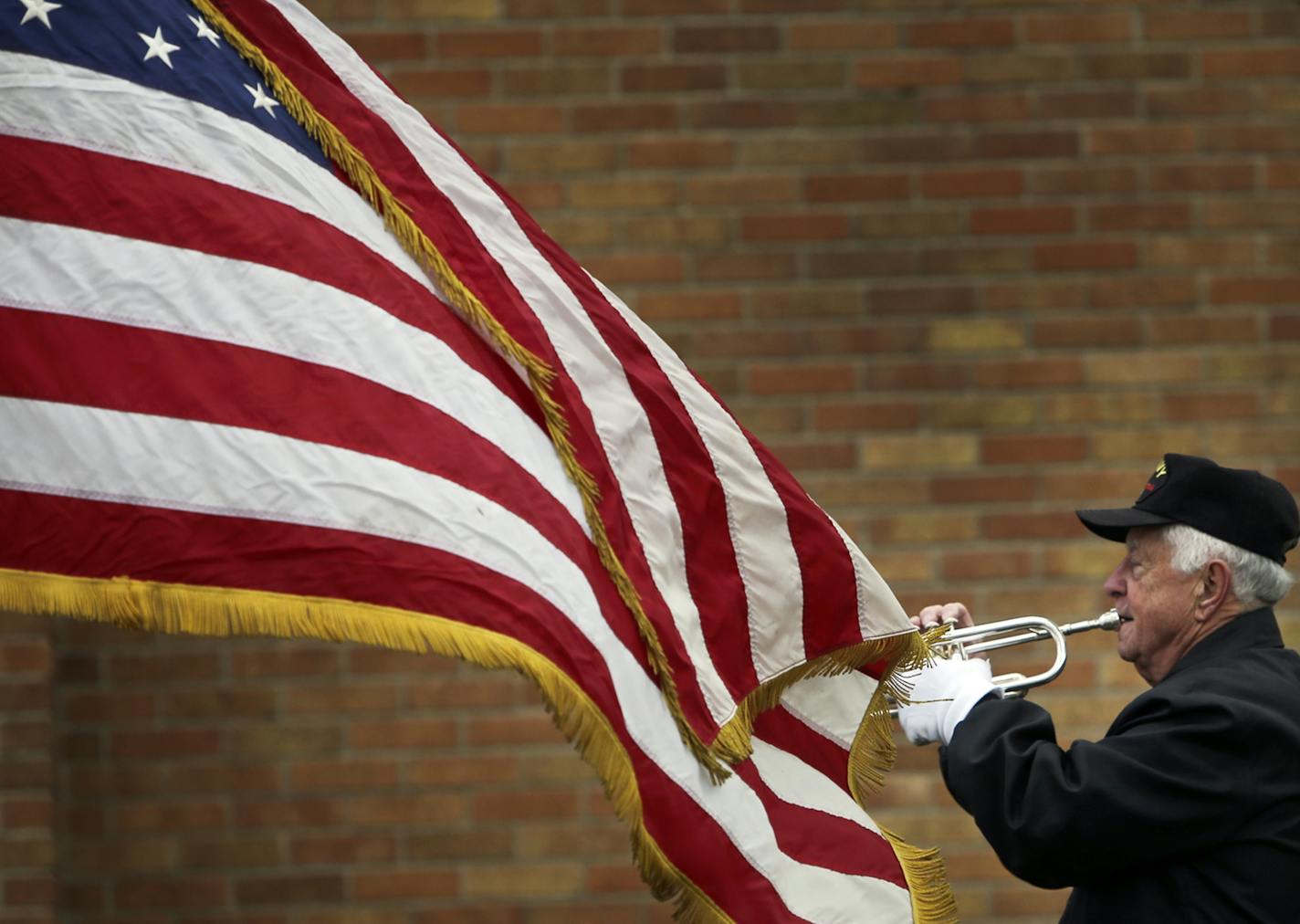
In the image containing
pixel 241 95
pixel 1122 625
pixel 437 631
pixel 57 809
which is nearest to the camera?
pixel 437 631

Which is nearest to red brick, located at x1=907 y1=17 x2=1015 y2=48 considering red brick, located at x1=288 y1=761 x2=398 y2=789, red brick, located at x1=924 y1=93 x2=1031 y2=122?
red brick, located at x1=924 y1=93 x2=1031 y2=122

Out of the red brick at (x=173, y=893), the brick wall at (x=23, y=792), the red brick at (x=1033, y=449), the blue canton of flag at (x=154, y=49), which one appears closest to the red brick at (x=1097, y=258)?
the red brick at (x=1033, y=449)

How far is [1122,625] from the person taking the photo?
3.13 metres

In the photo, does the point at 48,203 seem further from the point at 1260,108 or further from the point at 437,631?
the point at 1260,108

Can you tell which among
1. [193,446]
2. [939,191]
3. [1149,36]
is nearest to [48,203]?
[193,446]

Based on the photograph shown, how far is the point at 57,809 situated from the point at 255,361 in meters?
2.54

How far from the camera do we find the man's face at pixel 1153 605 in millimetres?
3002

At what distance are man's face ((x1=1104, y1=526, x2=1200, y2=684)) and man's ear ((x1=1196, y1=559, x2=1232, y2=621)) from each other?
0.01m

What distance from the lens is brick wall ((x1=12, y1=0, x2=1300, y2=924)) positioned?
4426 mm

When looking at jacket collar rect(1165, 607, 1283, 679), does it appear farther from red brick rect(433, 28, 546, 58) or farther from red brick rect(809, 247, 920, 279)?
red brick rect(433, 28, 546, 58)

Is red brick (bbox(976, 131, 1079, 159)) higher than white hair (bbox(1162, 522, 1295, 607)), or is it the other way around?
red brick (bbox(976, 131, 1079, 159))

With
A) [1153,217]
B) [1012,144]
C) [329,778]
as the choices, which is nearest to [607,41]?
[1012,144]

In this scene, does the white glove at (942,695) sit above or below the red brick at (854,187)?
below

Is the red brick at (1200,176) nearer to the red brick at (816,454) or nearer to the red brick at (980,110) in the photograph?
the red brick at (980,110)
